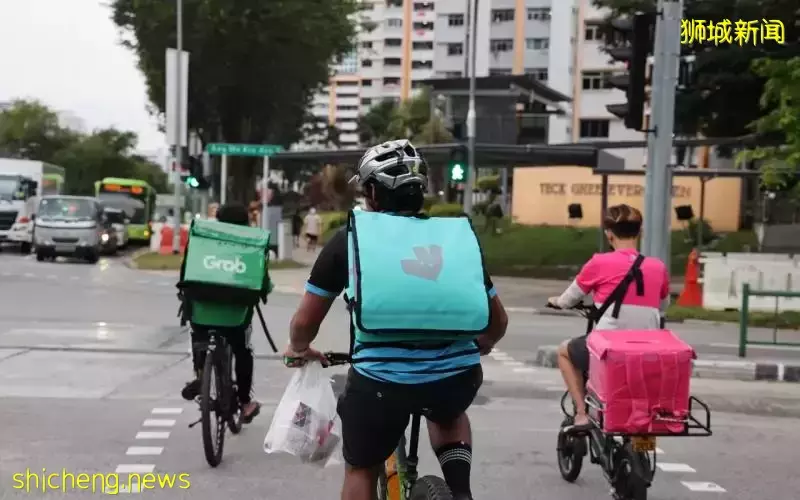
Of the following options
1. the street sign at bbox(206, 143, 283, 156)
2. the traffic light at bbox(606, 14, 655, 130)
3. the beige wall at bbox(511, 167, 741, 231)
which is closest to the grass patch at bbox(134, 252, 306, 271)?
the street sign at bbox(206, 143, 283, 156)

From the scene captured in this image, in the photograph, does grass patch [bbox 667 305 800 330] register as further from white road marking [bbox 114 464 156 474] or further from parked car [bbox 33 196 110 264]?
parked car [bbox 33 196 110 264]

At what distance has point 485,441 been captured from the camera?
24.5ft

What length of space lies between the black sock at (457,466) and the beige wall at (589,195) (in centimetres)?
4090

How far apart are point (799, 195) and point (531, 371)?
363 inches

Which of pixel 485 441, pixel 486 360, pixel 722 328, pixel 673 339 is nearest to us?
pixel 673 339

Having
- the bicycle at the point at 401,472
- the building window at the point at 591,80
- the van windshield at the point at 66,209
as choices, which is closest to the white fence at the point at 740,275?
the bicycle at the point at 401,472

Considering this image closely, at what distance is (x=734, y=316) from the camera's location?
1792 centimetres

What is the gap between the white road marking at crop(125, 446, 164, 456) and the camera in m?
6.78

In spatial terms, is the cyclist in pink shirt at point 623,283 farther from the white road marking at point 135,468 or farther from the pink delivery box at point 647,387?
the white road marking at point 135,468

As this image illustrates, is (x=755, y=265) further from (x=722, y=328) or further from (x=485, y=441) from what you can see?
(x=485, y=441)

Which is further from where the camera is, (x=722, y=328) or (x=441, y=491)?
(x=722, y=328)

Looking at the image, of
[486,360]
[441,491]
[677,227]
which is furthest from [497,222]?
[441,491]


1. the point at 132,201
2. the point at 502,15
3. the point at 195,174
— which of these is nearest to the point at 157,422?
the point at 195,174

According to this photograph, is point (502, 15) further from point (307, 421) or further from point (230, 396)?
point (307, 421)
